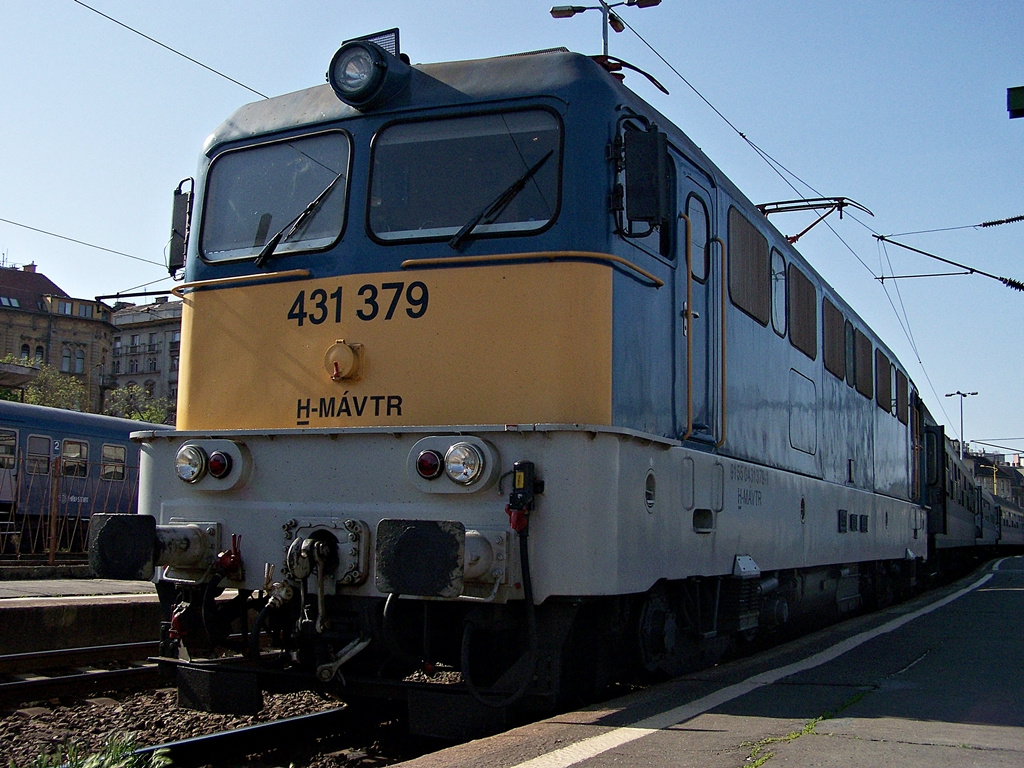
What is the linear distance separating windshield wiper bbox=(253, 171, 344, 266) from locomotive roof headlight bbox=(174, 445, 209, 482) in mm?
1127

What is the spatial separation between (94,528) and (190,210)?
220 cm

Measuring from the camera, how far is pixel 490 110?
18.5 feet

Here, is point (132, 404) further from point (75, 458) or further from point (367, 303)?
point (367, 303)

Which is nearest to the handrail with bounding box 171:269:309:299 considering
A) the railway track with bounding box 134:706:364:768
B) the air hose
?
the air hose

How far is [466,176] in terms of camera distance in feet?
18.4

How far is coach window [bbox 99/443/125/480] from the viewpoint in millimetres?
23188

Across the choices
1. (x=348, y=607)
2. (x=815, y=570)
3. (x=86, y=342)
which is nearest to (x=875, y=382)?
(x=815, y=570)

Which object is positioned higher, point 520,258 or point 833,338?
point 833,338

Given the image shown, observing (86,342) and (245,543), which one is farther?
(86,342)

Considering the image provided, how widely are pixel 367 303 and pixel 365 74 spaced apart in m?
1.30

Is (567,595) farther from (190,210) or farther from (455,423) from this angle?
(190,210)

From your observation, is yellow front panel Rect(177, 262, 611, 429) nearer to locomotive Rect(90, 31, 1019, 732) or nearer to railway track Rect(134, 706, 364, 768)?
locomotive Rect(90, 31, 1019, 732)

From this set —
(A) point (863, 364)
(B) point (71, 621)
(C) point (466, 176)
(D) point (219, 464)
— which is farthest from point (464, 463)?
(A) point (863, 364)

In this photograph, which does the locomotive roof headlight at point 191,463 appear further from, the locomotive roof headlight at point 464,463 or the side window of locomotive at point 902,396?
the side window of locomotive at point 902,396
